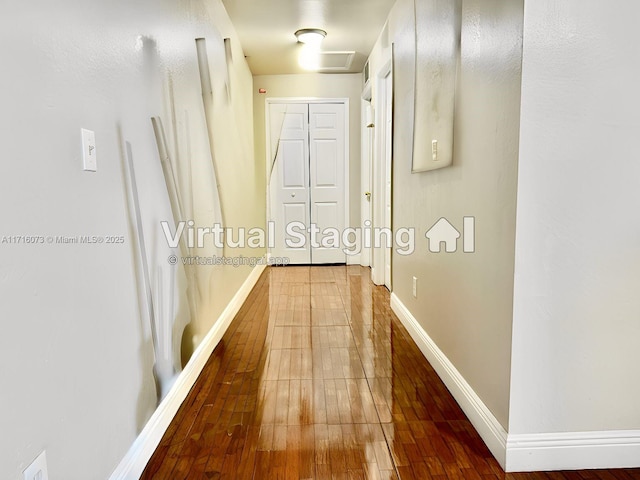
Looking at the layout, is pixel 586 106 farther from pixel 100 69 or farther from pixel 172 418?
pixel 172 418

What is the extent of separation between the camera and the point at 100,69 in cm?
137

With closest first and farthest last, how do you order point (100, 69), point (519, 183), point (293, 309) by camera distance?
1. point (100, 69)
2. point (519, 183)
3. point (293, 309)

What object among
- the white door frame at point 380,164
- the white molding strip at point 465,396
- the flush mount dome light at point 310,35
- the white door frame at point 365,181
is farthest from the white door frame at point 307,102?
the white molding strip at point 465,396

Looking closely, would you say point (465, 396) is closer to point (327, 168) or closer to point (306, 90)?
point (327, 168)

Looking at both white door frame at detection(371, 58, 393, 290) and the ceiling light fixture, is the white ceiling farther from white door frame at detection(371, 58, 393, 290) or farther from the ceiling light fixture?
white door frame at detection(371, 58, 393, 290)

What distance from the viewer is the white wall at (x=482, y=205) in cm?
155

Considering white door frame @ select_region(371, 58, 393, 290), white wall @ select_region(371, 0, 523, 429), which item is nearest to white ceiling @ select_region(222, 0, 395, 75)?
white door frame @ select_region(371, 58, 393, 290)

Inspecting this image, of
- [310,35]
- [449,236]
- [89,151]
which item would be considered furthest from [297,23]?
[89,151]

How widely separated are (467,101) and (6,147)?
1.66 m

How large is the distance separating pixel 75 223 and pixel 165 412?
0.99 meters

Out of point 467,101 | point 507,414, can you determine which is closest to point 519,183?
point 467,101

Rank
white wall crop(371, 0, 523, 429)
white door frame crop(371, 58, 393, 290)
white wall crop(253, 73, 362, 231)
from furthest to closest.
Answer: white wall crop(253, 73, 362, 231), white door frame crop(371, 58, 393, 290), white wall crop(371, 0, 523, 429)

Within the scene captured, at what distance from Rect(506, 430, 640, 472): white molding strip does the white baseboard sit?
127 centimetres

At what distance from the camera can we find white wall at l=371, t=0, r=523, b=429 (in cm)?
155
